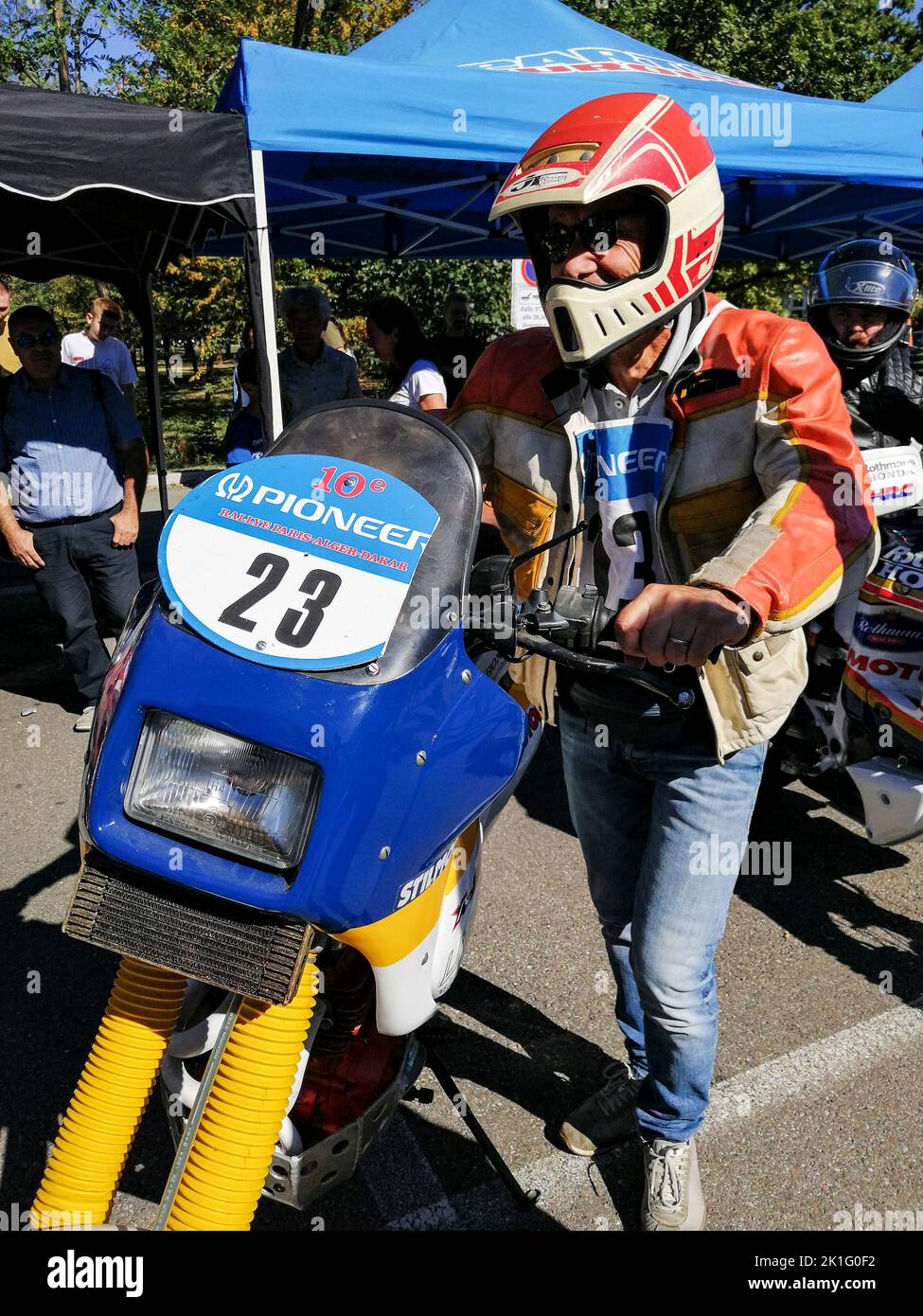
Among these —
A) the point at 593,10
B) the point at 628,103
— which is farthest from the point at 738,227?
the point at 593,10

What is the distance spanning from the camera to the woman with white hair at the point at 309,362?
20.9ft

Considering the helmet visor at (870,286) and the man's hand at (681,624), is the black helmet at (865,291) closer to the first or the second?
the helmet visor at (870,286)

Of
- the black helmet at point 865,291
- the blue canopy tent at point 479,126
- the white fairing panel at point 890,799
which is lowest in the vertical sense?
the white fairing panel at point 890,799

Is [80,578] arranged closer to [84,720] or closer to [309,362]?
[84,720]

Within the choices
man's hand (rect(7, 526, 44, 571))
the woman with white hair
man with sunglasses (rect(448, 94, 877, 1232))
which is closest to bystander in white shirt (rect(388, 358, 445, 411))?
the woman with white hair

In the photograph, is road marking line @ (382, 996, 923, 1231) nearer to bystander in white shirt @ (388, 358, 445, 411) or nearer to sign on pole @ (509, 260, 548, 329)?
bystander in white shirt @ (388, 358, 445, 411)

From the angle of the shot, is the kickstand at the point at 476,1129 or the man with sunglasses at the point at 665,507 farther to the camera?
the kickstand at the point at 476,1129

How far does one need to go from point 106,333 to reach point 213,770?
904 centimetres

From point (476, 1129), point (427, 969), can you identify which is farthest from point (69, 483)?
point (427, 969)

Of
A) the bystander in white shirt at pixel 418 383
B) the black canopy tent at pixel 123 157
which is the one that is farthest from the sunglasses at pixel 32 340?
the bystander in white shirt at pixel 418 383

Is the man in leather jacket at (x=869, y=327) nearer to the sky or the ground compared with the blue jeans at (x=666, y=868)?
nearer to the sky

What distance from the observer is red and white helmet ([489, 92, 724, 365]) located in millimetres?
1661

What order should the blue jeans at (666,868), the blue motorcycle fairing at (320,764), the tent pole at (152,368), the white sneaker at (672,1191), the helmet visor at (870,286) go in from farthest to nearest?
the tent pole at (152,368), the helmet visor at (870,286), the white sneaker at (672,1191), the blue jeans at (666,868), the blue motorcycle fairing at (320,764)
